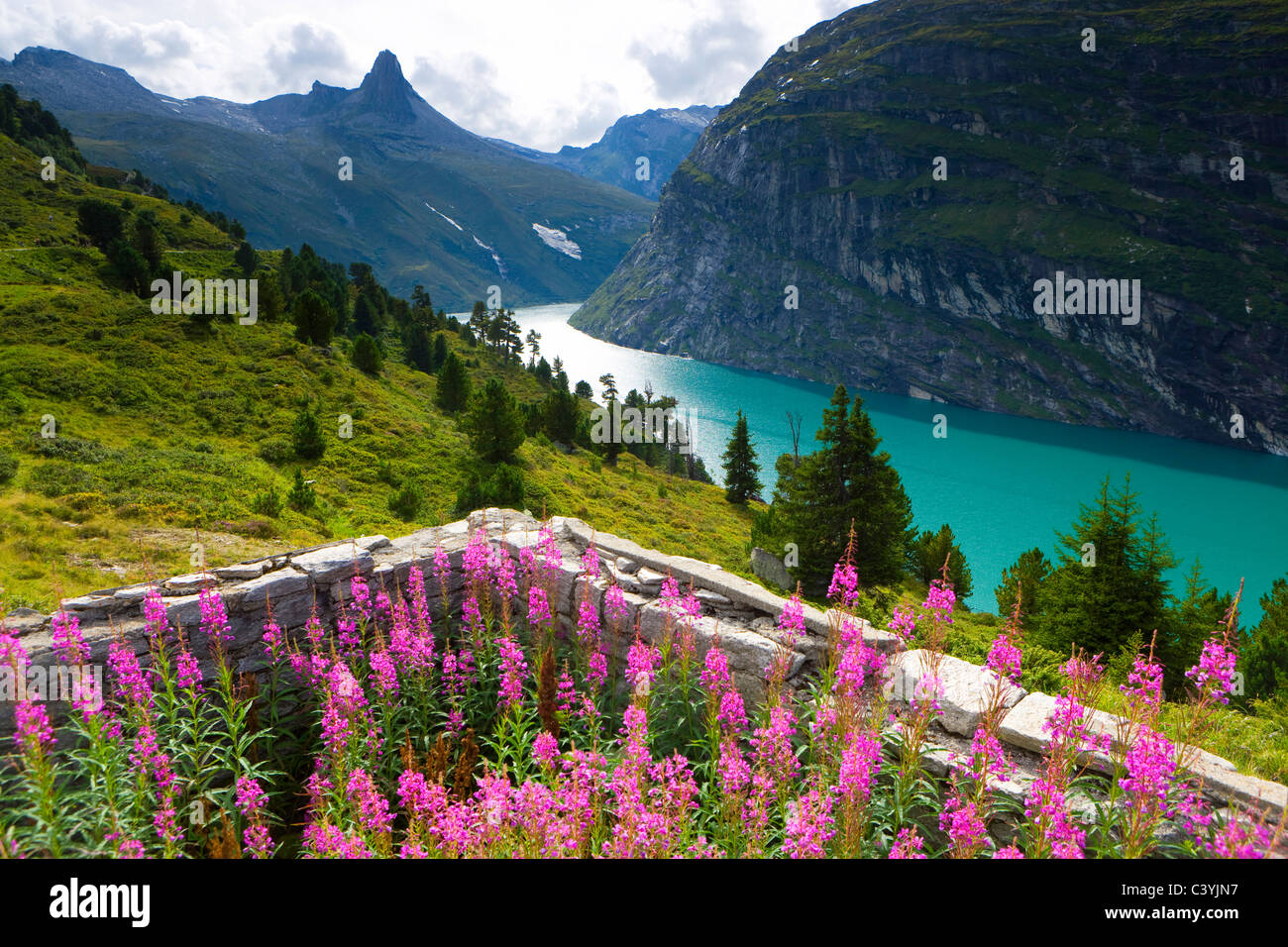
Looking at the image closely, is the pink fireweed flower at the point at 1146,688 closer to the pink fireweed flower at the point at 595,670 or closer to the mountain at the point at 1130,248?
the pink fireweed flower at the point at 595,670

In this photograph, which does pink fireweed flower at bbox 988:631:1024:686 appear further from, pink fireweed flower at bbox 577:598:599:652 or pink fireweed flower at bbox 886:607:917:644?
pink fireweed flower at bbox 577:598:599:652

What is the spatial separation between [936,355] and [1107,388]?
4298 cm

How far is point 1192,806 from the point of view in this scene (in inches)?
171

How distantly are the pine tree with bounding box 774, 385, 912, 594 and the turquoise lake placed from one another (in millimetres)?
30095

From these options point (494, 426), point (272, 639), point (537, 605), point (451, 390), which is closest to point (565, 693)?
point (537, 605)

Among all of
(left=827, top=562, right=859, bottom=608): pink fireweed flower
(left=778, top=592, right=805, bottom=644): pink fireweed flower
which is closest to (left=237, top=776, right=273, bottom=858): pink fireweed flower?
Result: (left=778, top=592, right=805, bottom=644): pink fireweed flower

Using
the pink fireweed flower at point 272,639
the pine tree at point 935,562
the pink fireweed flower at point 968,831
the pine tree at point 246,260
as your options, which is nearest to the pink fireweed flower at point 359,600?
the pink fireweed flower at point 272,639

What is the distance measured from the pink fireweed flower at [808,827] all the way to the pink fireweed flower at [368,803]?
2.65 meters

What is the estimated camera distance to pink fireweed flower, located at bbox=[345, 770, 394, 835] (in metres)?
4.23

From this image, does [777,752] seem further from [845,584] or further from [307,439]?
[307,439]

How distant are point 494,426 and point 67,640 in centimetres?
3128

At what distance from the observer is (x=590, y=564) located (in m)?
8.52

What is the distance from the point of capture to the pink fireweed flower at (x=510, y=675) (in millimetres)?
6164

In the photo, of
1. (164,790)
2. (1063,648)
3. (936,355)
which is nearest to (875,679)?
(164,790)
